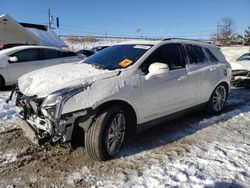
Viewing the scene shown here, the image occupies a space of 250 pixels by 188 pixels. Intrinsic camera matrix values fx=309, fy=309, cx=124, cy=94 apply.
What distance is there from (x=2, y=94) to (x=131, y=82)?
5542 mm

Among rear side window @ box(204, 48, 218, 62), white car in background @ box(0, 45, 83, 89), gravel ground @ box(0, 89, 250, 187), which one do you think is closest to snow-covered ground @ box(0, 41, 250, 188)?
gravel ground @ box(0, 89, 250, 187)

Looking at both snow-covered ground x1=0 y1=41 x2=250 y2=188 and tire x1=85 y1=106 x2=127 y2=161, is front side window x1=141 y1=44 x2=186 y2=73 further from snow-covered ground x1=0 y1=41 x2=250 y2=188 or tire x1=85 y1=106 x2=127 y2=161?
snow-covered ground x1=0 y1=41 x2=250 y2=188

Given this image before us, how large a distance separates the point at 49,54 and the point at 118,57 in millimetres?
6344

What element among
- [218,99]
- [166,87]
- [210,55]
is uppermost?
[210,55]

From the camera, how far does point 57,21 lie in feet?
152

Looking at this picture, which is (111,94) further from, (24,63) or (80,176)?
(24,63)

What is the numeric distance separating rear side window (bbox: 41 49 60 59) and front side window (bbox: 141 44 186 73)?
247 inches

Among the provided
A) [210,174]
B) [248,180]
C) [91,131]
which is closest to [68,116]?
[91,131]

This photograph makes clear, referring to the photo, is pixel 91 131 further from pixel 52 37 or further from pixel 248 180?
pixel 52 37

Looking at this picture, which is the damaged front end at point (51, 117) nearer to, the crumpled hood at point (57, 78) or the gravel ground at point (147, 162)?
the crumpled hood at point (57, 78)

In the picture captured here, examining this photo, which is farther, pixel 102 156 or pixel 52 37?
pixel 52 37

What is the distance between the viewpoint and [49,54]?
10828 mm

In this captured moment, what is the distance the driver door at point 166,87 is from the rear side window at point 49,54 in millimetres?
6279

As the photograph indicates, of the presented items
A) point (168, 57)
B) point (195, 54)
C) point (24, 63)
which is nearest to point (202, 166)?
point (168, 57)
